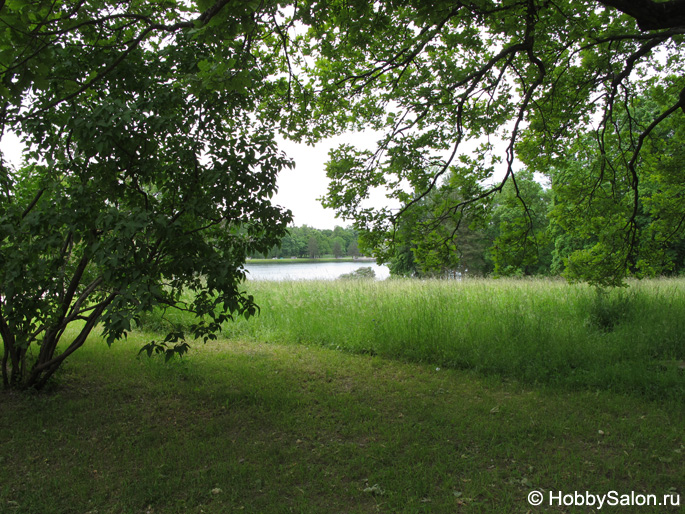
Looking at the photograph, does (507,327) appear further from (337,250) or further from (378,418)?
(337,250)

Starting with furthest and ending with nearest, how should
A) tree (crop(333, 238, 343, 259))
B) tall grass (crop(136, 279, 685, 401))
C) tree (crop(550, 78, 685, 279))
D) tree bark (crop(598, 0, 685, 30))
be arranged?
tree (crop(333, 238, 343, 259))
tree (crop(550, 78, 685, 279))
tall grass (crop(136, 279, 685, 401))
tree bark (crop(598, 0, 685, 30))

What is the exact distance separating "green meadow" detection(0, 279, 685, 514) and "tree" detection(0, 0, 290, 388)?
1043 millimetres

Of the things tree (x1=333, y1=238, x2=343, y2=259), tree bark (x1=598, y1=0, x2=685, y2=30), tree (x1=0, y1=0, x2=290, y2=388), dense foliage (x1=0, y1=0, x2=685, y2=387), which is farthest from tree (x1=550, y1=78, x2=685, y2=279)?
tree (x1=333, y1=238, x2=343, y2=259)

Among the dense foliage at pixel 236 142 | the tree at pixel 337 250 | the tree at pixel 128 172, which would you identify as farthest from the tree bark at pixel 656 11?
the tree at pixel 337 250

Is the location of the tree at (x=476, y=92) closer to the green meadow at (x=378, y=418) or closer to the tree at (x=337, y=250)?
the green meadow at (x=378, y=418)

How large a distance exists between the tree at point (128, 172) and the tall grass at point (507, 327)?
156 inches

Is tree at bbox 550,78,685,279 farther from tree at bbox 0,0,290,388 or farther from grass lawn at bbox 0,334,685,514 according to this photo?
tree at bbox 0,0,290,388

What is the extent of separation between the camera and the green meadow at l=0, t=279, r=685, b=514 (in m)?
3.28

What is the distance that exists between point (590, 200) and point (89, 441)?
8.54 m

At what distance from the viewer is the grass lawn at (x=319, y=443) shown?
3213 mm

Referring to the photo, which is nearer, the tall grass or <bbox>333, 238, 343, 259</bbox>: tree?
the tall grass

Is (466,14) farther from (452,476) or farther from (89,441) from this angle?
(89,441)

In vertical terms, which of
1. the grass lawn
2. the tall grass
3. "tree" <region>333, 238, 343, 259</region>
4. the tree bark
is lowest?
the grass lawn

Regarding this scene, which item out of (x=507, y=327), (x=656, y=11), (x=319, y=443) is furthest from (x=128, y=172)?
(x=507, y=327)
